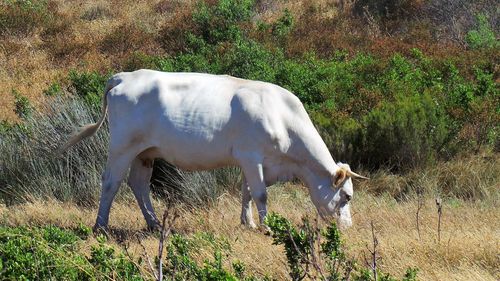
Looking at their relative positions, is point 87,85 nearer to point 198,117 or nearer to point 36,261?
point 198,117

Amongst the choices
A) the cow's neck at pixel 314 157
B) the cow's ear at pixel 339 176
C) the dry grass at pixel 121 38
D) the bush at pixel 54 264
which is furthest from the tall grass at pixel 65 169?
the bush at pixel 54 264

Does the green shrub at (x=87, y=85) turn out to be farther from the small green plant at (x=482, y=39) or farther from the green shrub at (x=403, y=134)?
the small green plant at (x=482, y=39)

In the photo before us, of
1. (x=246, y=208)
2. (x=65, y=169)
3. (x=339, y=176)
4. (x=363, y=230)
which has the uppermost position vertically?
(x=339, y=176)

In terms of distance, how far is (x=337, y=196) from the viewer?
32.8 feet

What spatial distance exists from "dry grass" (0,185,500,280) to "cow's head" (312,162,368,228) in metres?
0.23

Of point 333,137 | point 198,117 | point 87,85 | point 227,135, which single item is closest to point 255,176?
point 227,135

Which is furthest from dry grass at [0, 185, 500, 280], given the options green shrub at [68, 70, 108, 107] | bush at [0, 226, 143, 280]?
green shrub at [68, 70, 108, 107]

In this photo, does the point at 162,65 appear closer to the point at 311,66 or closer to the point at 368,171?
the point at 311,66

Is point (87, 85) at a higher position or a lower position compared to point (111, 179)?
lower

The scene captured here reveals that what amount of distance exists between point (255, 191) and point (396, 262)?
2.26 m

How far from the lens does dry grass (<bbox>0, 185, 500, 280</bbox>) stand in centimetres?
788

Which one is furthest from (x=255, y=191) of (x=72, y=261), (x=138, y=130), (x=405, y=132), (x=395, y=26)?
(x=395, y=26)

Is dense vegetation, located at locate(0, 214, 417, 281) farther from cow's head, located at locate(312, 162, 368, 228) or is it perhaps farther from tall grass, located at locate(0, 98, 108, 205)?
tall grass, located at locate(0, 98, 108, 205)

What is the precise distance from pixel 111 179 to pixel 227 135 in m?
1.36
